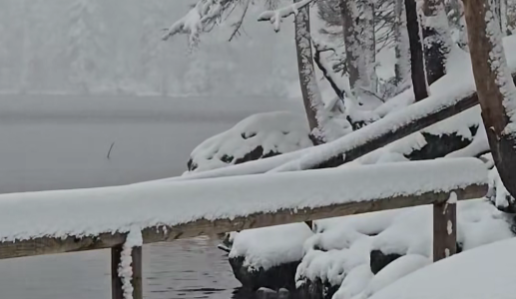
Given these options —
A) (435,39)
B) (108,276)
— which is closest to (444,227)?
(435,39)

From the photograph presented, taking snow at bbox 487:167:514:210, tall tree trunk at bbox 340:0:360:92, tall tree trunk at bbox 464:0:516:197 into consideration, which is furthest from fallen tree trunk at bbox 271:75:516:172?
tall tree trunk at bbox 340:0:360:92

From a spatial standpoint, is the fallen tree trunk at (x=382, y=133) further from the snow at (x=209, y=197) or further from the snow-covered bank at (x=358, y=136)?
the snow at (x=209, y=197)

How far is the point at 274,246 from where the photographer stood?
11.1 meters

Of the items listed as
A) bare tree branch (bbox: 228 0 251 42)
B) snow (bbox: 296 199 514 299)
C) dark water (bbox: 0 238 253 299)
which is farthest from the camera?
bare tree branch (bbox: 228 0 251 42)

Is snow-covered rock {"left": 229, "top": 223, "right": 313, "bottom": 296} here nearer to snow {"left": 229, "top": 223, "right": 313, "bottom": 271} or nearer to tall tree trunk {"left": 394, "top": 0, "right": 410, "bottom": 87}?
snow {"left": 229, "top": 223, "right": 313, "bottom": 271}

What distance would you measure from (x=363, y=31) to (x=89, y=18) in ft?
192

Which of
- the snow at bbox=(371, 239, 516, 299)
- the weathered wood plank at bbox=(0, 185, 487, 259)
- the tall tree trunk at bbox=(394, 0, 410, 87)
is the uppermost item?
the tall tree trunk at bbox=(394, 0, 410, 87)

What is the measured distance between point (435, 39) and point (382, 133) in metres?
2.43

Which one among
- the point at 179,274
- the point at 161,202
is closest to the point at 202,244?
the point at 179,274

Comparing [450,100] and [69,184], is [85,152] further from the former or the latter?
[450,100]

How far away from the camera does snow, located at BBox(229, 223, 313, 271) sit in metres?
10.8

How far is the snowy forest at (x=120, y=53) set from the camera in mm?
75062

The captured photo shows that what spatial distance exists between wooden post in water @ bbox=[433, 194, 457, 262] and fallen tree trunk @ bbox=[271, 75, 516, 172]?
281 centimetres

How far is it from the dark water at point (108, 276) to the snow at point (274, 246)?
0.50m
